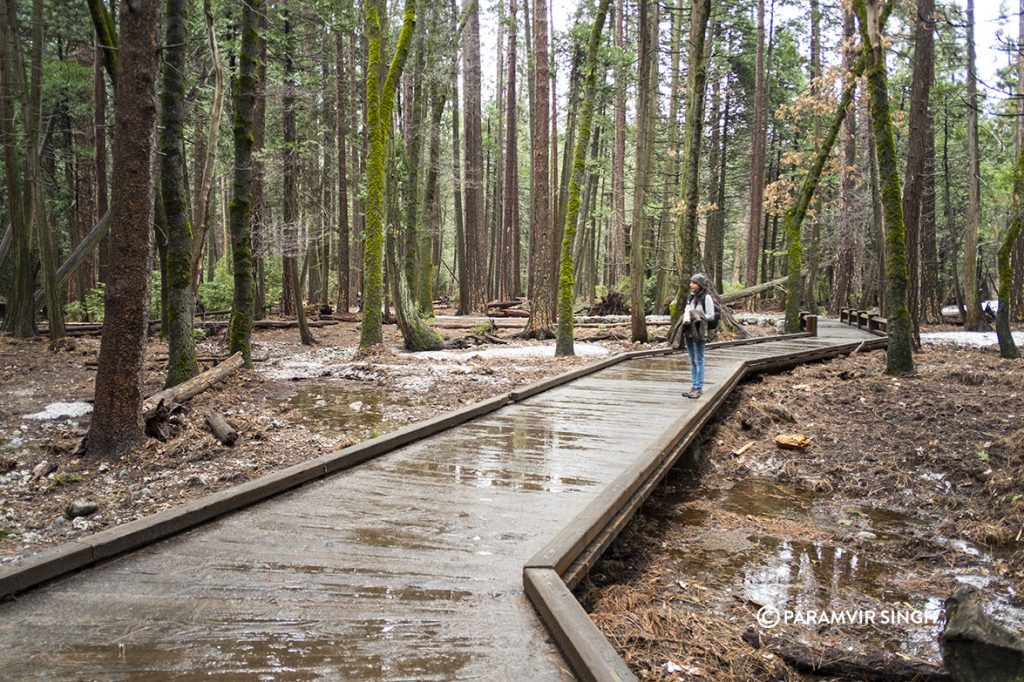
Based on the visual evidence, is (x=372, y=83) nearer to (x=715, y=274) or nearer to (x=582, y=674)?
(x=582, y=674)

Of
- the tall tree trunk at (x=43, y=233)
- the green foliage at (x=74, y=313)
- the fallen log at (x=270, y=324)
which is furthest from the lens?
the green foliage at (x=74, y=313)

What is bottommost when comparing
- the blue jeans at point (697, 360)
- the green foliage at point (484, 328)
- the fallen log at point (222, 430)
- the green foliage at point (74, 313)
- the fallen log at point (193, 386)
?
the fallen log at point (222, 430)

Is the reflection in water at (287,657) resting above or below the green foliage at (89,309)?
below

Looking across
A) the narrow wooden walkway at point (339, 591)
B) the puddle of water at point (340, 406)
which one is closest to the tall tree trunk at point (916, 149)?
the puddle of water at point (340, 406)

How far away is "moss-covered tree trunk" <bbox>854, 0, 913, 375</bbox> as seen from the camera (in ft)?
36.6

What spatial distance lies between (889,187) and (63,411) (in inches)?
531

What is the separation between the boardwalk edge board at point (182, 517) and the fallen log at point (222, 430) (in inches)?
82.9

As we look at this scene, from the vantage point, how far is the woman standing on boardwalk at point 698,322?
9.56 metres

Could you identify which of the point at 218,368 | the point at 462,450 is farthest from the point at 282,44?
the point at 462,450

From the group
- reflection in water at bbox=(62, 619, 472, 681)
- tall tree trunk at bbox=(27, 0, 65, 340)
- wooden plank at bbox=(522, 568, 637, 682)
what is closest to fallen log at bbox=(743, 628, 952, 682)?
wooden plank at bbox=(522, 568, 637, 682)

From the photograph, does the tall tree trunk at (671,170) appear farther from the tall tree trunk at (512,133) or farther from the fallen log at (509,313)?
the tall tree trunk at (512,133)

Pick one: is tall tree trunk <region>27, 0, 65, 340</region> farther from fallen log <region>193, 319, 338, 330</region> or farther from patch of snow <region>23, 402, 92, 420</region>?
patch of snow <region>23, 402, 92, 420</region>

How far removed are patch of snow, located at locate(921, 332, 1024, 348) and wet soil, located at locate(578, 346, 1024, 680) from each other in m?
6.10

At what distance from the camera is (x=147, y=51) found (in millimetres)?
7016
